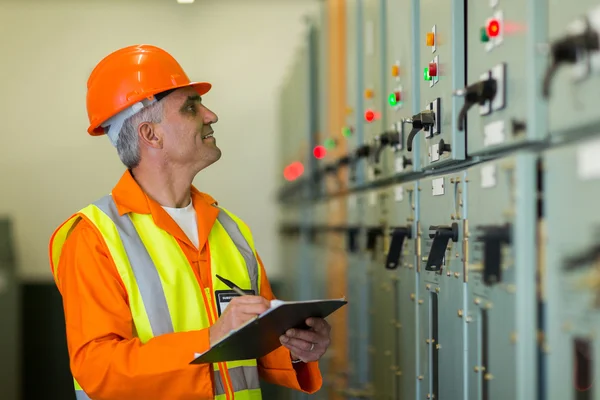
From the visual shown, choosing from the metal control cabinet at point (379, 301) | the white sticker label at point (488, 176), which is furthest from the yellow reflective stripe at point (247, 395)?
the white sticker label at point (488, 176)

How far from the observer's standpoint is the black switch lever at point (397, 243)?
251 centimetres

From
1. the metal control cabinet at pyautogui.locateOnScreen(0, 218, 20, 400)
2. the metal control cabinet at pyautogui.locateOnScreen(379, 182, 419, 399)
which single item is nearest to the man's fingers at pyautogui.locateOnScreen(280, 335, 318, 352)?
the metal control cabinet at pyautogui.locateOnScreen(379, 182, 419, 399)

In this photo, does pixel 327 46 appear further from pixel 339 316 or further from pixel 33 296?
pixel 33 296

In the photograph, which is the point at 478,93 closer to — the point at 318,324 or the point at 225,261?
the point at 318,324

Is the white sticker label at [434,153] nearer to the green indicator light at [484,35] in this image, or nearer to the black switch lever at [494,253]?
the green indicator light at [484,35]

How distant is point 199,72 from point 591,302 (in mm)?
3936

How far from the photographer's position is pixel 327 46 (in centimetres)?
459

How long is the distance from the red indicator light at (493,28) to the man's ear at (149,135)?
107 centimetres

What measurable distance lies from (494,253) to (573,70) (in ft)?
1.44

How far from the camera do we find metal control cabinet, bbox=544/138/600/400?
1.22 metres

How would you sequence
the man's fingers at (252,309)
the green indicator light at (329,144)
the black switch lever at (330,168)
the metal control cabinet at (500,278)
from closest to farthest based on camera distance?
1. the metal control cabinet at (500,278)
2. the man's fingers at (252,309)
3. the black switch lever at (330,168)
4. the green indicator light at (329,144)

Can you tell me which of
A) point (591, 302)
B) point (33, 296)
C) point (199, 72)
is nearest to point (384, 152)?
point (591, 302)

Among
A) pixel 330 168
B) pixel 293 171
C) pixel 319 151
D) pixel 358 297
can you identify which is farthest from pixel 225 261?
pixel 293 171

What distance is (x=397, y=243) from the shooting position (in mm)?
2578
